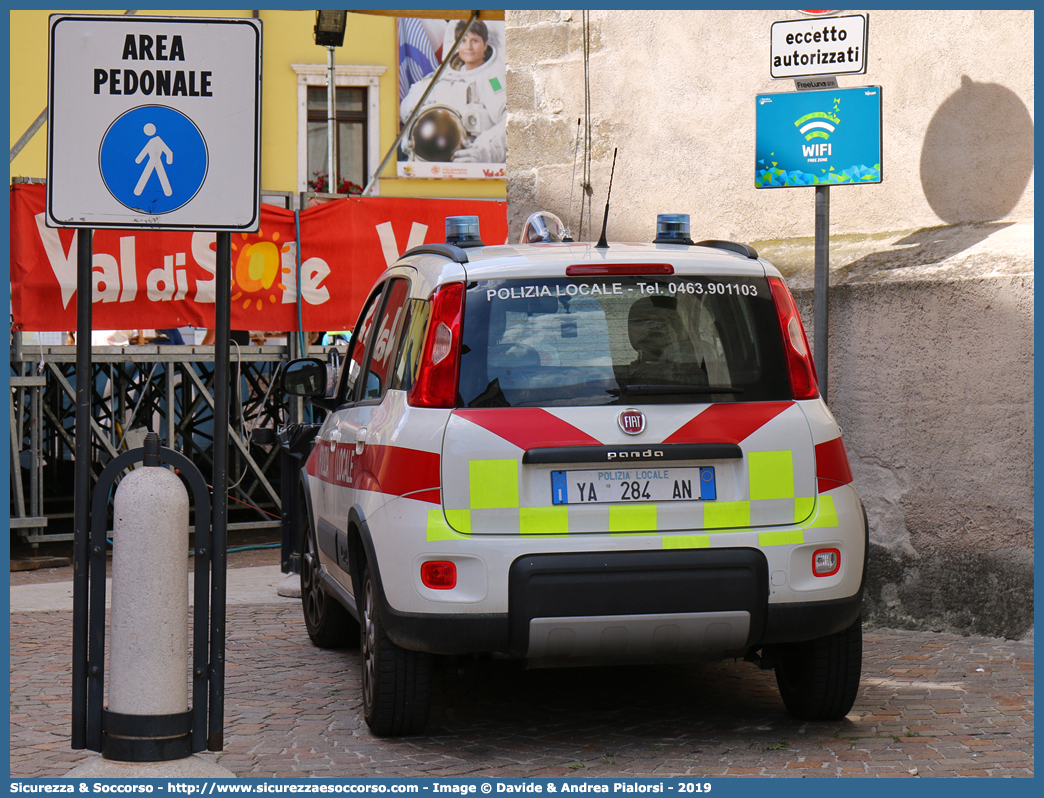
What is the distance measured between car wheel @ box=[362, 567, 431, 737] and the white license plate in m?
0.81

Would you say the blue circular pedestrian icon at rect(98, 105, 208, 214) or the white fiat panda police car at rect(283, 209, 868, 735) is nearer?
the blue circular pedestrian icon at rect(98, 105, 208, 214)

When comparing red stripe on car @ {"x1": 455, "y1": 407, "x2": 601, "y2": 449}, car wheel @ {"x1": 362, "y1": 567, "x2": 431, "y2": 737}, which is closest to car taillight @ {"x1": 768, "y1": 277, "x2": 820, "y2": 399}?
red stripe on car @ {"x1": 455, "y1": 407, "x2": 601, "y2": 449}

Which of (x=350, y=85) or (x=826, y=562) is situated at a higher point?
(x=350, y=85)

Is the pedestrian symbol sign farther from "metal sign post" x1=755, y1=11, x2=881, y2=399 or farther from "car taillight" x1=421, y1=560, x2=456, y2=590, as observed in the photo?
"metal sign post" x1=755, y1=11, x2=881, y2=399

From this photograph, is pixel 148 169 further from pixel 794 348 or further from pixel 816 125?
pixel 816 125

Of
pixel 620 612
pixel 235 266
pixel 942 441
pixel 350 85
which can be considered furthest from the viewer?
pixel 350 85

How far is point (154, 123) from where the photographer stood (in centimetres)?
435

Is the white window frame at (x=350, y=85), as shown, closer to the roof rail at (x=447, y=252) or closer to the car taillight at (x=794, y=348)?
the roof rail at (x=447, y=252)

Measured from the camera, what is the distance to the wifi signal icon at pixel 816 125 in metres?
6.95

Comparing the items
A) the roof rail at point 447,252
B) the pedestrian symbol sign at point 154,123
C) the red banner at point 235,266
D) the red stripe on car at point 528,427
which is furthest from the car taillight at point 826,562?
the red banner at point 235,266

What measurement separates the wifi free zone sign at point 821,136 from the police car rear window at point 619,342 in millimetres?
2322

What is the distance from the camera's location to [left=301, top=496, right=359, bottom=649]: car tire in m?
6.58

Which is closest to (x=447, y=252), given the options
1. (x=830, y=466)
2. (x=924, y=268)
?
(x=830, y=466)

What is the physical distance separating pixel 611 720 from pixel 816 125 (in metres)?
3.47
